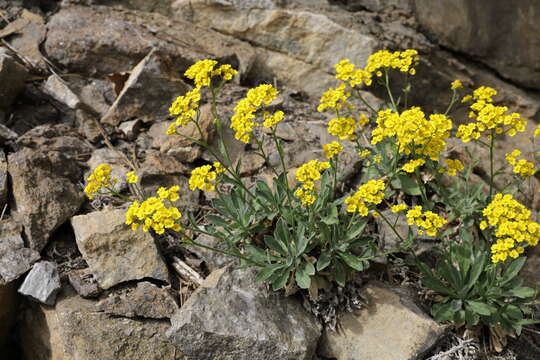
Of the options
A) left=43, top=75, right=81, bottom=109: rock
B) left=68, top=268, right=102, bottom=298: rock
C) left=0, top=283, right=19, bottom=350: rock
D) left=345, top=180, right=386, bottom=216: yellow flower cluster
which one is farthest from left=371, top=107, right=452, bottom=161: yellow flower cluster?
left=43, top=75, right=81, bottom=109: rock

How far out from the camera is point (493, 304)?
3781 millimetres

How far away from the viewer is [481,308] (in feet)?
11.8

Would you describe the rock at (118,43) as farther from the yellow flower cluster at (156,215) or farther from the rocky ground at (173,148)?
the yellow flower cluster at (156,215)

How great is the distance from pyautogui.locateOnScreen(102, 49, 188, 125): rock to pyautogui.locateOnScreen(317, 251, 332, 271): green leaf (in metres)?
2.36

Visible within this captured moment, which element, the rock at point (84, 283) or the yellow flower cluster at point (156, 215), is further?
the rock at point (84, 283)

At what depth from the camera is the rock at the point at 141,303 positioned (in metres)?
3.62

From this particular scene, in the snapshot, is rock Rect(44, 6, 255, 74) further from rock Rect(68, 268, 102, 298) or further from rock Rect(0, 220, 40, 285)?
rock Rect(68, 268, 102, 298)

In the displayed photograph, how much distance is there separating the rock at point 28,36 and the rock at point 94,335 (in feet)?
8.78

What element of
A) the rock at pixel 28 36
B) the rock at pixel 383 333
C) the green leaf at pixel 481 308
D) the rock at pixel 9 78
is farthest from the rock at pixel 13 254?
the green leaf at pixel 481 308

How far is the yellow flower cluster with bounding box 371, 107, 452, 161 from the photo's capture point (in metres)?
3.38

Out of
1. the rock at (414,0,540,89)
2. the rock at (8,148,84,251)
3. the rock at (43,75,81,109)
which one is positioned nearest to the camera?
the rock at (8,148,84,251)

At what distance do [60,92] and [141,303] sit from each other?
246cm

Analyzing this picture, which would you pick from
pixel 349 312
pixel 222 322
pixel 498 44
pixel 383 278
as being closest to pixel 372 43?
pixel 498 44

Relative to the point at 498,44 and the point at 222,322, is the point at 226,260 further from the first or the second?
the point at 498,44
